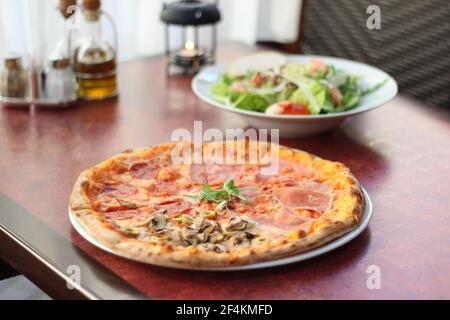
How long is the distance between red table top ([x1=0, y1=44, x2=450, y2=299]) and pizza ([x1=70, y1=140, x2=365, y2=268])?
0.04m

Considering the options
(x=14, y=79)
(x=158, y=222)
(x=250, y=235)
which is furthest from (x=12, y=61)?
(x=250, y=235)

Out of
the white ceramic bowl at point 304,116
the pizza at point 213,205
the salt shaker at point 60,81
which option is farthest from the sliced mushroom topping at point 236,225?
the salt shaker at point 60,81

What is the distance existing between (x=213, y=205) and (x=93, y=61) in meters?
0.75

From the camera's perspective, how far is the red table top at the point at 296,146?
110 cm

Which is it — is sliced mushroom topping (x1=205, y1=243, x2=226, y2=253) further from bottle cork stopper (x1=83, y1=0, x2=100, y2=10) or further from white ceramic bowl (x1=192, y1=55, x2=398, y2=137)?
bottle cork stopper (x1=83, y1=0, x2=100, y2=10)

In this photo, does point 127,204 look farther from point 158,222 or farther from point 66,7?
point 66,7

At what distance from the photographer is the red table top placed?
1.10 m

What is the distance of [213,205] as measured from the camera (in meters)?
1.29

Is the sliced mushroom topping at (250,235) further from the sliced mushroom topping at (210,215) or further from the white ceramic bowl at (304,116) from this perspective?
the white ceramic bowl at (304,116)

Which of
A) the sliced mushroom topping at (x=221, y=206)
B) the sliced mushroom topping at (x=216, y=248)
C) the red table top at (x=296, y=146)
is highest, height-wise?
the sliced mushroom topping at (x=221, y=206)

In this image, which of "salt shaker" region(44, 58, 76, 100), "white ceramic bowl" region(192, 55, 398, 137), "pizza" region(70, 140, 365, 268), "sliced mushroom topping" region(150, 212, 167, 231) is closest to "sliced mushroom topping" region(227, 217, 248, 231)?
"pizza" region(70, 140, 365, 268)

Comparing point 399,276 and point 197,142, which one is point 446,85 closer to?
point 197,142

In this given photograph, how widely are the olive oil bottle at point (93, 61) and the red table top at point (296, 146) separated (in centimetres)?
5

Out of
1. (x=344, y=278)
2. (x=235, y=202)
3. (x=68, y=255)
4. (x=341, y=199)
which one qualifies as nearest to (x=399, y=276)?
(x=344, y=278)
